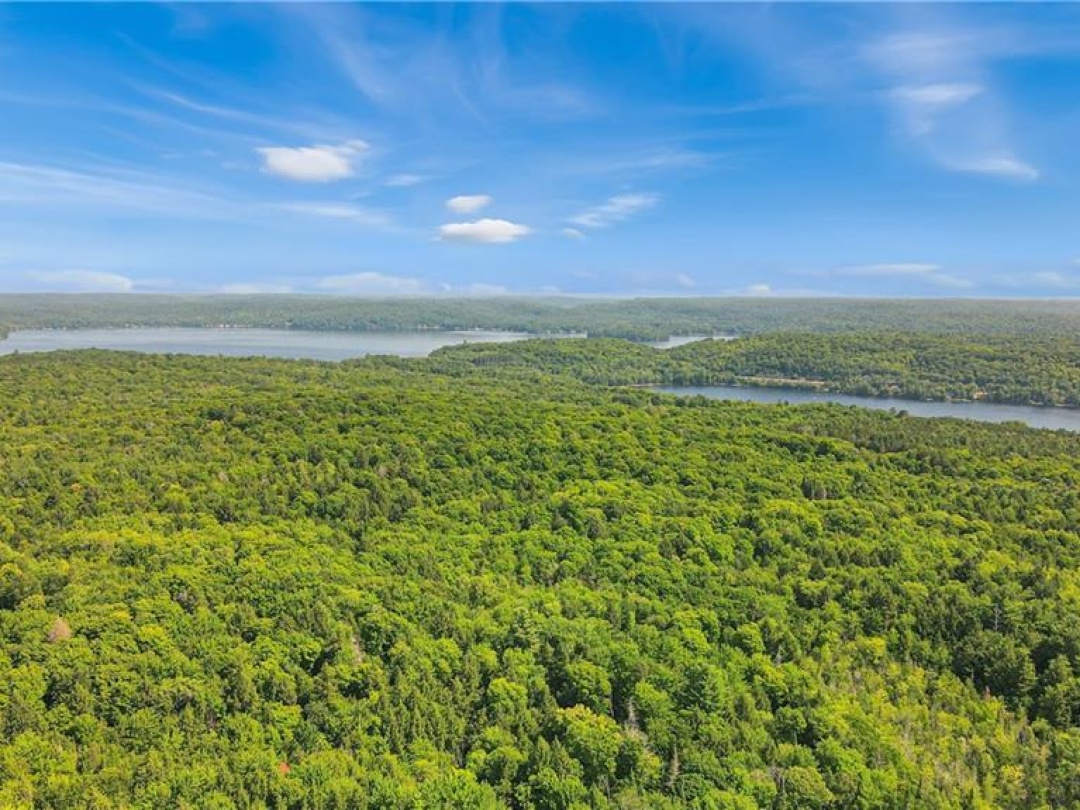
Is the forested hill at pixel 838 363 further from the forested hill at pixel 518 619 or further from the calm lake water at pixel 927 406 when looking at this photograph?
the forested hill at pixel 518 619

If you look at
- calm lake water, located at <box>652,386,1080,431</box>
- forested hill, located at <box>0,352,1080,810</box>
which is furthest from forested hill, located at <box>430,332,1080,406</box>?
forested hill, located at <box>0,352,1080,810</box>

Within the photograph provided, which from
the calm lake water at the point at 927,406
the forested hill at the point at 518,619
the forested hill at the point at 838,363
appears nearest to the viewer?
the forested hill at the point at 518,619

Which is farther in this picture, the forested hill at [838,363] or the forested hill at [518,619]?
the forested hill at [838,363]

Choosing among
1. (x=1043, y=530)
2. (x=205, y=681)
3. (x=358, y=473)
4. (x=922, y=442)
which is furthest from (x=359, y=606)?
(x=922, y=442)

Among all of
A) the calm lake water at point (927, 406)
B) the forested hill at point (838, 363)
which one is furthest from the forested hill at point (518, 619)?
the forested hill at point (838, 363)

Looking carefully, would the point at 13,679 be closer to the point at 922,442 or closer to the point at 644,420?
the point at 644,420

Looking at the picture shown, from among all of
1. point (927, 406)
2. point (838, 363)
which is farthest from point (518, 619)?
point (838, 363)

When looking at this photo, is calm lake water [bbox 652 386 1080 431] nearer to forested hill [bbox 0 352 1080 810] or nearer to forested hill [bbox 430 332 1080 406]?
forested hill [bbox 430 332 1080 406]
